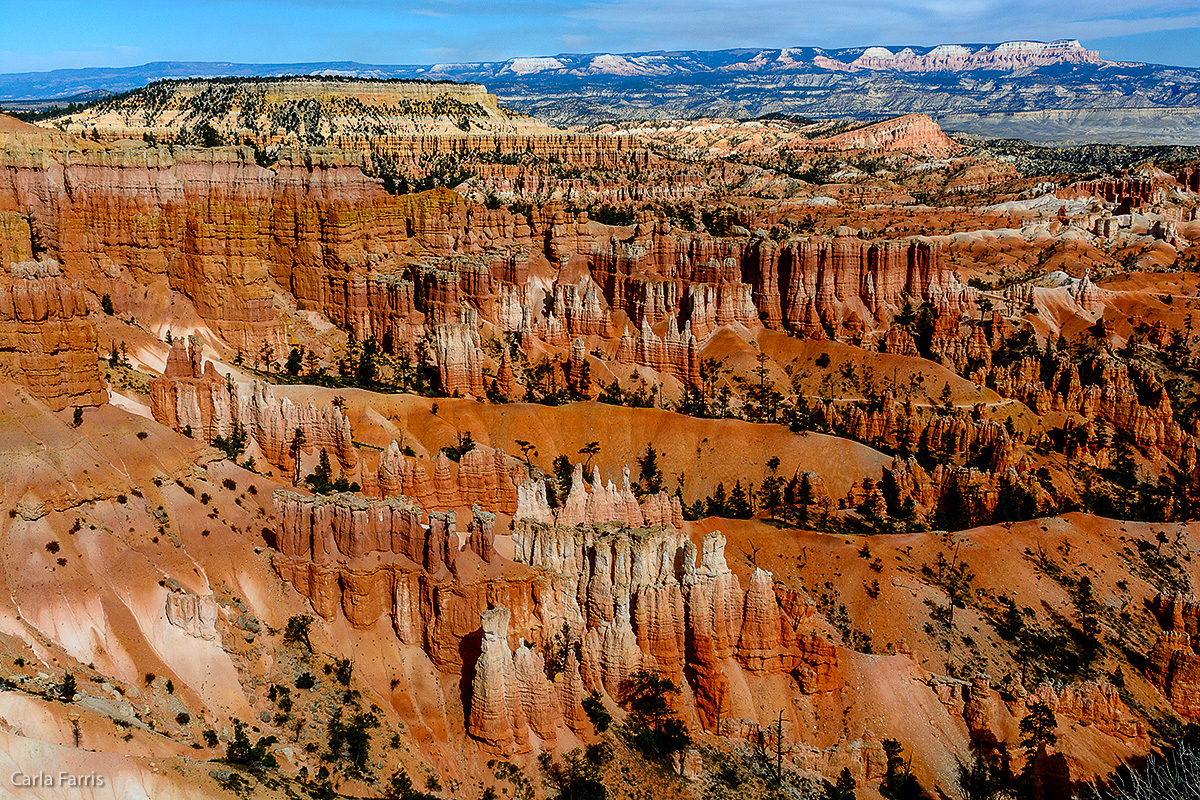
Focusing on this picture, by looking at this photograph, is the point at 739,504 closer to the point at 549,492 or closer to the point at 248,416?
the point at 549,492

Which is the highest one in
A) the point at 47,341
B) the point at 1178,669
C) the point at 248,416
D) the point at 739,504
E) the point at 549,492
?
the point at 47,341

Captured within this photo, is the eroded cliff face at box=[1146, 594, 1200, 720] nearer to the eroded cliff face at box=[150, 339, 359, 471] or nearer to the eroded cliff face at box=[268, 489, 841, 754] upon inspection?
the eroded cliff face at box=[268, 489, 841, 754]

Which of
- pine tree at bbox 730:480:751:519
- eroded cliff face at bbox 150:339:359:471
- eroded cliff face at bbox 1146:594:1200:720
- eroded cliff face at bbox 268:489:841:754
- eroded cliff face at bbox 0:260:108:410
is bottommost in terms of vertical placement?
eroded cliff face at bbox 1146:594:1200:720

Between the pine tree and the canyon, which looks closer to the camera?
the canyon

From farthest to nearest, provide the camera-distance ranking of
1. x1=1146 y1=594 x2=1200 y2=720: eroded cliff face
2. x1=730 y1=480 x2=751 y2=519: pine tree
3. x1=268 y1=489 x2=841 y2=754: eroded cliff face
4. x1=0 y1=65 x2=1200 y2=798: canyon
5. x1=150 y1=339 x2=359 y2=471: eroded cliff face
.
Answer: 1. x1=730 y1=480 x2=751 y2=519: pine tree
2. x1=150 y1=339 x2=359 y2=471: eroded cliff face
3. x1=1146 y1=594 x2=1200 y2=720: eroded cliff face
4. x1=268 y1=489 x2=841 y2=754: eroded cliff face
5. x1=0 y1=65 x2=1200 y2=798: canyon

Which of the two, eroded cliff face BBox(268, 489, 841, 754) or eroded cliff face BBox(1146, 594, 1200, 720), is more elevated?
eroded cliff face BBox(268, 489, 841, 754)

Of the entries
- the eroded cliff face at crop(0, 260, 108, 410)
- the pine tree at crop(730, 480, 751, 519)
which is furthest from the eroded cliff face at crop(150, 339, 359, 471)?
the pine tree at crop(730, 480, 751, 519)

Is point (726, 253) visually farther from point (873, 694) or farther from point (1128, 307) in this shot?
point (873, 694)

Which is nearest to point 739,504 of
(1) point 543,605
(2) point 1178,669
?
(2) point 1178,669

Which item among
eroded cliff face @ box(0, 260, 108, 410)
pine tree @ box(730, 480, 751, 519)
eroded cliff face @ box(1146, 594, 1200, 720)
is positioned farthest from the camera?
pine tree @ box(730, 480, 751, 519)

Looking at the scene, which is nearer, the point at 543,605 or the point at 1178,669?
the point at 543,605

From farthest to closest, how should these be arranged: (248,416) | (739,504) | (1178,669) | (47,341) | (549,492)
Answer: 1. (739,504)
2. (549,492)
3. (248,416)
4. (1178,669)
5. (47,341)
